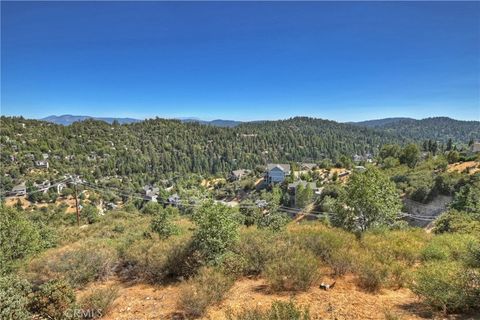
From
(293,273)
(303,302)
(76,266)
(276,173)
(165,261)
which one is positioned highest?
(293,273)

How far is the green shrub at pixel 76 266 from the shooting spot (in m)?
6.53

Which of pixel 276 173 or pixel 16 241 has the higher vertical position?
pixel 16 241

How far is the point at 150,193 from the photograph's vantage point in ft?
193

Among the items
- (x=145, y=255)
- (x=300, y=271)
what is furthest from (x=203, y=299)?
(x=145, y=255)

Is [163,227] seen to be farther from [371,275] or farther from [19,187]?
[19,187]

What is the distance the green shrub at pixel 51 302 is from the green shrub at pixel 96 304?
1.22ft

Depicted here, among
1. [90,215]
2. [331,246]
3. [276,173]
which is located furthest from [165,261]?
[276,173]

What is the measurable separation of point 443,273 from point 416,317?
773 mm

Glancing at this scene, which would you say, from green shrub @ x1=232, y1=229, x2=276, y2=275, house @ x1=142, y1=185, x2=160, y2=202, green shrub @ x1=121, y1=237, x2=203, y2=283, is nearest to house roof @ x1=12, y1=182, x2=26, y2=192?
house @ x1=142, y1=185, x2=160, y2=202

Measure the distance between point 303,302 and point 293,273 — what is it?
633 millimetres

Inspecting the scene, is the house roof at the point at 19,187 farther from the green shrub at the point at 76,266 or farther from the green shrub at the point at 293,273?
the green shrub at the point at 293,273

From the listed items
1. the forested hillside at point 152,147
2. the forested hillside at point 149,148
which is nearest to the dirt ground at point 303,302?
the forested hillside at point 149,148

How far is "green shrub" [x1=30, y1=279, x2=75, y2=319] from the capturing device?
15.1 feet

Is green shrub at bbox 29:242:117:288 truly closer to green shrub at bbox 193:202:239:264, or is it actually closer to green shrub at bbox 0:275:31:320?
green shrub at bbox 0:275:31:320
